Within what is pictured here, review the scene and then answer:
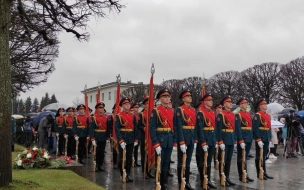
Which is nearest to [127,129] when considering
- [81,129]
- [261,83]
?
[81,129]

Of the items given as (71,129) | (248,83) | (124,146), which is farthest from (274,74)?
(124,146)

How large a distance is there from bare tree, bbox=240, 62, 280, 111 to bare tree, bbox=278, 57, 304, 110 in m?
0.97

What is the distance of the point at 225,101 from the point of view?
30.8 feet

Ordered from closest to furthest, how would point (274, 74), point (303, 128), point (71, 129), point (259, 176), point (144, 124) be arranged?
point (259, 176), point (144, 124), point (71, 129), point (303, 128), point (274, 74)

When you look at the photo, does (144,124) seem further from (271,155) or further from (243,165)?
(271,155)

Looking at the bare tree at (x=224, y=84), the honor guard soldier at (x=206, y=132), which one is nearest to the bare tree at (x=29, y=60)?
the honor guard soldier at (x=206, y=132)

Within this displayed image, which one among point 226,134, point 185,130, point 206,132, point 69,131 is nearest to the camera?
point 185,130

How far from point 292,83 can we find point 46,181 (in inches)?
1663

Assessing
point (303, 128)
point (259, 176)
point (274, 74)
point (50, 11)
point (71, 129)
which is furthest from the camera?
point (274, 74)

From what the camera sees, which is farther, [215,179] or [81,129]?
[81,129]

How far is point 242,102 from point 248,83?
1614 inches

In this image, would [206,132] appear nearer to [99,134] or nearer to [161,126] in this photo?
[161,126]

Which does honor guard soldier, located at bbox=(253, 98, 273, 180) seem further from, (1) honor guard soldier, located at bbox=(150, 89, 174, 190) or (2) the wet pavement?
(1) honor guard soldier, located at bbox=(150, 89, 174, 190)

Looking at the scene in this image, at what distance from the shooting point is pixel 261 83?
48625 mm
